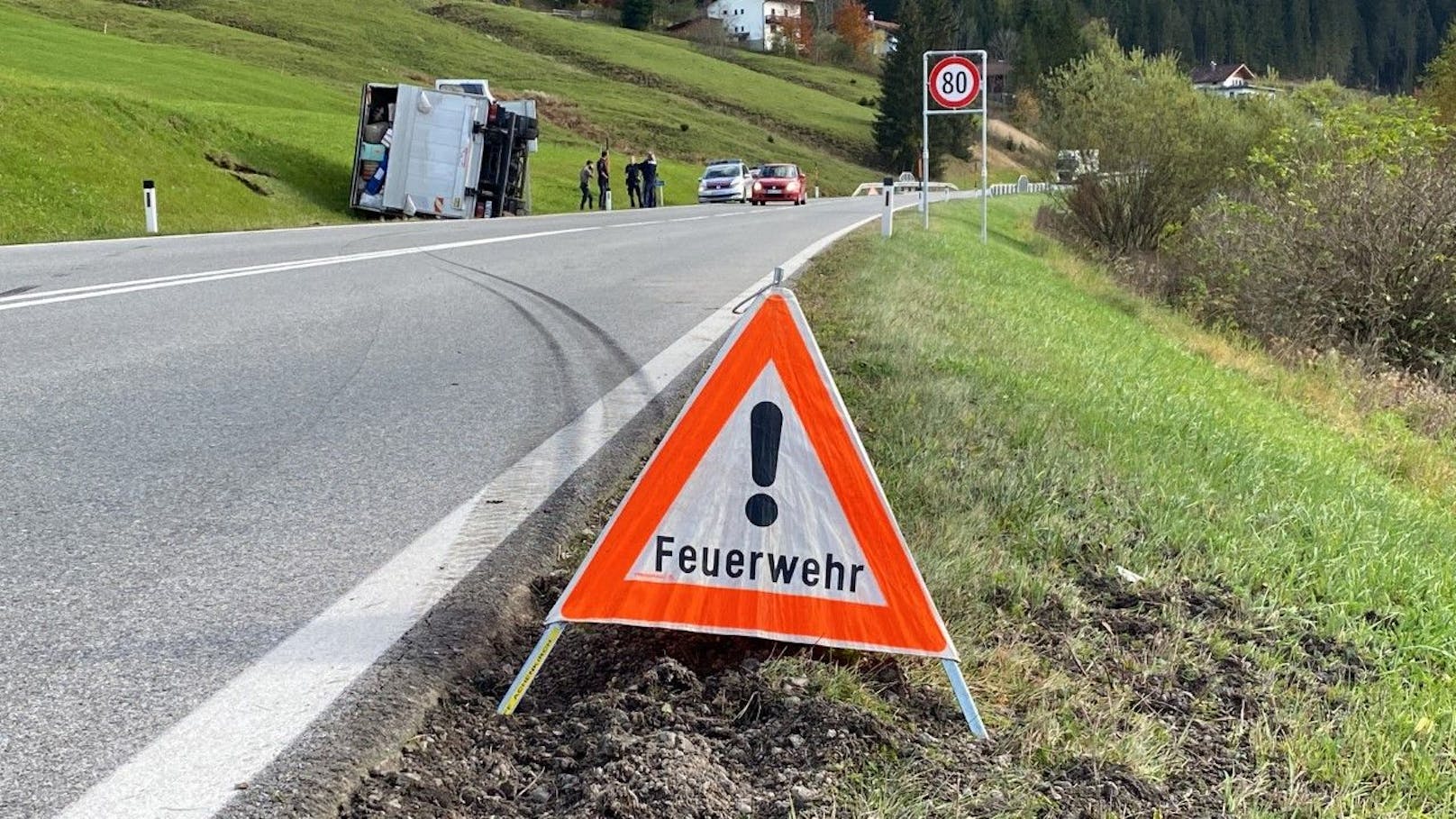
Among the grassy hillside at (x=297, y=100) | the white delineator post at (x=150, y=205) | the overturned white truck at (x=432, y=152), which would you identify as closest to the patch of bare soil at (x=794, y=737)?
the white delineator post at (x=150, y=205)

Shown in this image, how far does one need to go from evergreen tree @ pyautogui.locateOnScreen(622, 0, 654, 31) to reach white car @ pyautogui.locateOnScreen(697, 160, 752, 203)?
84395 mm

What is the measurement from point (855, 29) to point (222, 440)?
13539cm

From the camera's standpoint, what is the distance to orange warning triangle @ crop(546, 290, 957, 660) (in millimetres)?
2873

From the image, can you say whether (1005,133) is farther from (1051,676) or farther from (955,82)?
(1051,676)

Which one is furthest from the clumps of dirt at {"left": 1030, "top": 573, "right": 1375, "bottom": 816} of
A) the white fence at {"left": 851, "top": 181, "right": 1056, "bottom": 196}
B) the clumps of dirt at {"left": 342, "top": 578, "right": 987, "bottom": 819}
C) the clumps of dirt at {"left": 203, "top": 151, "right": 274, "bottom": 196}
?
the white fence at {"left": 851, "top": 181, "right": 1056, "bottom": 196}

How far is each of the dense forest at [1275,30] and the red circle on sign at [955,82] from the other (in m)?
123

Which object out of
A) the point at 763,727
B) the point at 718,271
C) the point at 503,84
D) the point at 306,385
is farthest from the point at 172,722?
the point at 503,84

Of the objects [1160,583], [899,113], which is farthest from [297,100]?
[1160,583]

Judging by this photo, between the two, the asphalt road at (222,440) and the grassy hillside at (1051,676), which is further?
the asphalt road at (222,440)

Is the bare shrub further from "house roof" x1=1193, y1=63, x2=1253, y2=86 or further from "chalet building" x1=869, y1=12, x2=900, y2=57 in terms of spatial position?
"house roof" x1=1193, y1=63, x2=1253, y2=86

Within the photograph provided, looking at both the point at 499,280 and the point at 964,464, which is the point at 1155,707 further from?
the point at 499,280

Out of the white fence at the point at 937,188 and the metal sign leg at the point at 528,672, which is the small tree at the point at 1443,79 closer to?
the white fence at the point at 937,188

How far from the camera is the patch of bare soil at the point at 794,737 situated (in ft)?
7.98

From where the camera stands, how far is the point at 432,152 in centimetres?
2591
